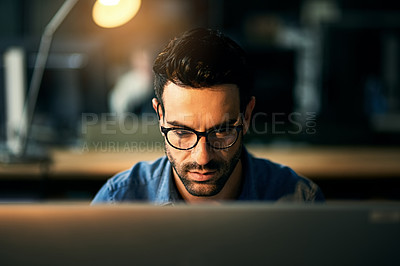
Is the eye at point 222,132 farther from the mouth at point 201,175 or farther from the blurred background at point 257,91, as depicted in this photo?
the blurred background at point 257,91

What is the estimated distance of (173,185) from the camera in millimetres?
1104

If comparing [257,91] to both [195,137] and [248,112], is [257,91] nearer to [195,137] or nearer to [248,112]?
[248,112]

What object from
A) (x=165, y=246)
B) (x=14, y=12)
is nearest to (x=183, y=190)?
(x=165, y=246)

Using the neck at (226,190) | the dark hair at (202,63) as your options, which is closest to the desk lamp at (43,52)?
the dark hair at (202,63)

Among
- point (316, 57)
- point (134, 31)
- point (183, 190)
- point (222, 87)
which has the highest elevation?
point (134, 31)

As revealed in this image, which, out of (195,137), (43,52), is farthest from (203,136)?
(43,52)

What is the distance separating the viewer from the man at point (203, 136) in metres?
1.05

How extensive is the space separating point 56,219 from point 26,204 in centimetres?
4

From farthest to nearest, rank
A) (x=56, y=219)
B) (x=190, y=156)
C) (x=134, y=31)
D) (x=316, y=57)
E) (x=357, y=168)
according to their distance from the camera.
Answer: (x=134, y=31)
(x=316, y=57)
(x=357, y=168)
(x=190, y=156)
(x=56, y=219)

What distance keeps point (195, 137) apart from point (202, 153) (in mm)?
48

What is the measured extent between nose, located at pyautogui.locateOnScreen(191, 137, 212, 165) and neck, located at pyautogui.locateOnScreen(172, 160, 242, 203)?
87 millimetres

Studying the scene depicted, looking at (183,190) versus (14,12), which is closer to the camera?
(183,190)

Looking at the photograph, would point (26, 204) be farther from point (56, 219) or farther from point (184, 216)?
point (184, 216)

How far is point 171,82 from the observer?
42.4 inches
